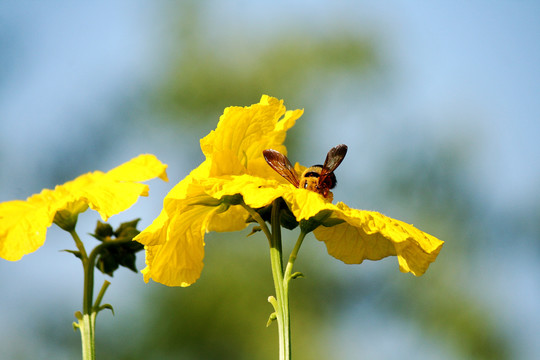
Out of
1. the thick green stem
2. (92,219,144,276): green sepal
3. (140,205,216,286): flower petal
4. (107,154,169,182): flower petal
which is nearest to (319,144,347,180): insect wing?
(140,205,216,286): flower petal

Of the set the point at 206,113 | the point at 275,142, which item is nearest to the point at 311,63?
the point at 206,113

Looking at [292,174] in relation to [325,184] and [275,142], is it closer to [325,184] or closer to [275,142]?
[325,184]

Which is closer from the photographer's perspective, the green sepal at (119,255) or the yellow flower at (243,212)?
the yellow flower at (243,212)

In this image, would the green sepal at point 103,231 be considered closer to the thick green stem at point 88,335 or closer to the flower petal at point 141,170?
the flower petal at point 141,170

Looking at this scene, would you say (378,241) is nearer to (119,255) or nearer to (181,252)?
(181,252)

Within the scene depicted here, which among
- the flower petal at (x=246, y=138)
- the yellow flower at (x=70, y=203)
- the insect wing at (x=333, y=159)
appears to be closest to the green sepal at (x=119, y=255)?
the yellow flower at (x=70, y=203)
